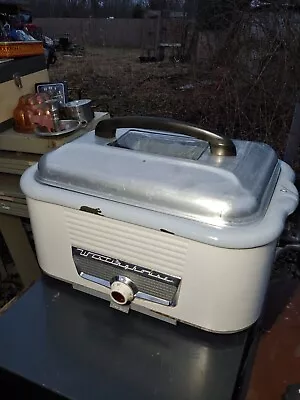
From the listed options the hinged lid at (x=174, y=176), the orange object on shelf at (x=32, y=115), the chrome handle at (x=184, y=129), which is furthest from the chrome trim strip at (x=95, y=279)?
the orange object on shelf at (x=32, y=115)

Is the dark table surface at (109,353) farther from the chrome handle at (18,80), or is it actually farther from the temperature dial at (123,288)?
the chrome handle at (18,80)

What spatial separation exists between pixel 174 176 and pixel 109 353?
0.31 m

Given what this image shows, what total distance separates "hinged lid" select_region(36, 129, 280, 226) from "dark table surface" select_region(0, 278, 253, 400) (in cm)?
23

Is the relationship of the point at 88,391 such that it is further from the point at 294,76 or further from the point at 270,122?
the point at 294,76

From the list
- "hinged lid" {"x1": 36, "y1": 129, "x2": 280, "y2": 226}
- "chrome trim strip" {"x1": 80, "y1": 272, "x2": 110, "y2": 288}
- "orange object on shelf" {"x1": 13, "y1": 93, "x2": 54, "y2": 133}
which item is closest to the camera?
"hinged lid" {"x1": 36, "y1": 129, "x2": 280, "y2": 226}

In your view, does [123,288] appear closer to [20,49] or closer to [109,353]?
[109,353]

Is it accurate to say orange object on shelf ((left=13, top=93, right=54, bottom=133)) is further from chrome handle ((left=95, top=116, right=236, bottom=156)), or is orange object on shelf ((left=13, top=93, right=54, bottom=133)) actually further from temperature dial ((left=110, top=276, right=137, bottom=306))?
temperature dial ((left=110, top=276, right=137, bottom=306))

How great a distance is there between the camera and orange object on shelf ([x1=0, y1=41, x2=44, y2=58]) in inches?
51.6

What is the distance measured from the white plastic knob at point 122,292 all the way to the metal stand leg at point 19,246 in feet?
2.72

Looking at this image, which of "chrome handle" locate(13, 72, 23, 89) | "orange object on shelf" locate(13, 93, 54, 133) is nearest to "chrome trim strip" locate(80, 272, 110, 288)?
"orange object on shelf" locate(13, 93, 54, 133)

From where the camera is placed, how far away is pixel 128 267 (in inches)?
23.3

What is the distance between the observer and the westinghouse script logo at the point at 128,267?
1.85ft

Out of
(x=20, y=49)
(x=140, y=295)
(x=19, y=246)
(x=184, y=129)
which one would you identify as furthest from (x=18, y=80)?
(x=140, y=295)

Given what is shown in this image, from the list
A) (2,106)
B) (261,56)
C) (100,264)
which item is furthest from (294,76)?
(100,264)
